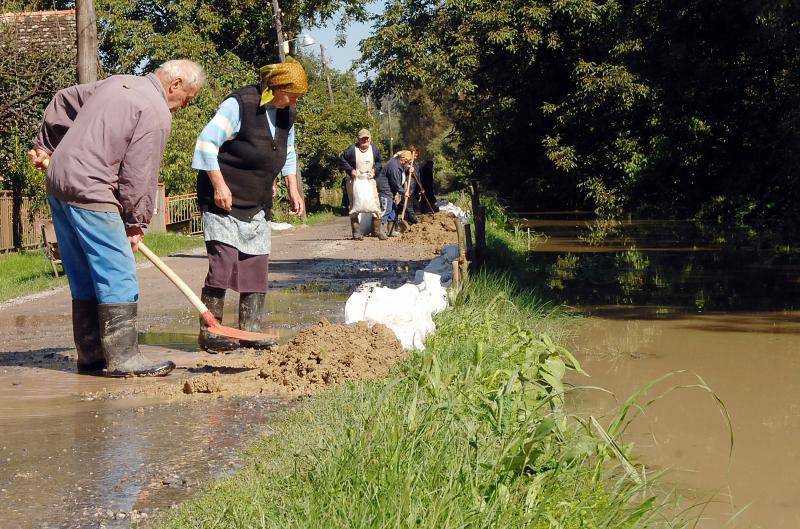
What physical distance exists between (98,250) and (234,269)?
143 centimetres

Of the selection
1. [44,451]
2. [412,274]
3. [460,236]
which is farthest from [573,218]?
[44,451]

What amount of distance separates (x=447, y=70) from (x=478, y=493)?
27.3 metres

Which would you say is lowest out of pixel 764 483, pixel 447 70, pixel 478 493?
pixel 764 483

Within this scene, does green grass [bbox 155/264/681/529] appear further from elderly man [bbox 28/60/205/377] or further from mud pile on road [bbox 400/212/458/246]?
mud pile on road [bbox 400/212/458/246]

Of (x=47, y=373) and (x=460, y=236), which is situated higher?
(x=460, y=236)

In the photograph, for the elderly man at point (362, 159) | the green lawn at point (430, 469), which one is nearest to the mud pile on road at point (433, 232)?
the elderly man at point (362, 159)

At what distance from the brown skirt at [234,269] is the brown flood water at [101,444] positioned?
0.60 m

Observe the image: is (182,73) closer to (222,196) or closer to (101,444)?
(222,196)

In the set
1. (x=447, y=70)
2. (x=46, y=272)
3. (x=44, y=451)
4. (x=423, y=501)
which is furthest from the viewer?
(x=447, y=70)

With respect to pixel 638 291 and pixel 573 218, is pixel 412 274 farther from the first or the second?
pixel 573 218

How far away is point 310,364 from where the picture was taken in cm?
669

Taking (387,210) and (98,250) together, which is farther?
(387,210)

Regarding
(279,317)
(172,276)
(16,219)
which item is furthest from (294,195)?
(16,219)

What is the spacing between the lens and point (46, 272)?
1525cm
